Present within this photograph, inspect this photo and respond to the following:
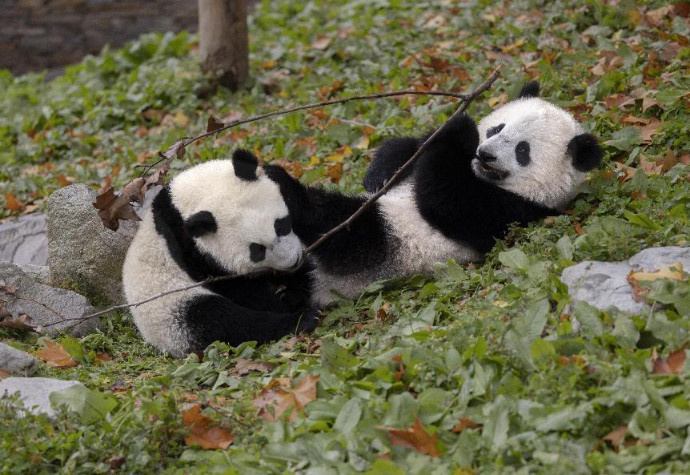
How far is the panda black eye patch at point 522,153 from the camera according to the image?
493 cm

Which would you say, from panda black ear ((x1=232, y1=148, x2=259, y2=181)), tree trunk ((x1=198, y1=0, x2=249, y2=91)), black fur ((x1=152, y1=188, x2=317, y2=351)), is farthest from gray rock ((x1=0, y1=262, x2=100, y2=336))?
tree trunk ((x1=198, y1=0, x2=249, y2=91))

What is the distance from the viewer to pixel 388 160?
5730 millimetres

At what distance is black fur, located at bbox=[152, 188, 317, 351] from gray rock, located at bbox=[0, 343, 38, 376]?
87 cm

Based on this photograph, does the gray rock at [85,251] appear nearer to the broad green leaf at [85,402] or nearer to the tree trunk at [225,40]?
the broad green leaf at [85,402]

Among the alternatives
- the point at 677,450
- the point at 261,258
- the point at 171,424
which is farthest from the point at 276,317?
the point at 677,450

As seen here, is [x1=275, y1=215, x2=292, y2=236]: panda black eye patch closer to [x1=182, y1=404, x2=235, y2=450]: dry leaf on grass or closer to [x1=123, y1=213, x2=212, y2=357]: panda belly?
[x1=123, y1=213, x2=212, y2=357]: panda belly

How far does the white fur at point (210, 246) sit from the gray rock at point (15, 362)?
0.72m

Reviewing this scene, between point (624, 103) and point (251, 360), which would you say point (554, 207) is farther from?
point (251, 360)

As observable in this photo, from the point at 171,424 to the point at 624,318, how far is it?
206cm

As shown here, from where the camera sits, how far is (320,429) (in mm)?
3502

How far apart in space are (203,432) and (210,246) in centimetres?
152

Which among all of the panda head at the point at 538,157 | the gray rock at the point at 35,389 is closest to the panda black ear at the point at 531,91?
the panda head at the point at 538,157

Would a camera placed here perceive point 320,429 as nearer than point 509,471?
No

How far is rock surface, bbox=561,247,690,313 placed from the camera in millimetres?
3727
